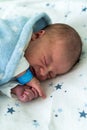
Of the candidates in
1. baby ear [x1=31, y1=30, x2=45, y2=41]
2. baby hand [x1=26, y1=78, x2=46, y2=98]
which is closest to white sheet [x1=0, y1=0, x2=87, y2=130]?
baby hand [x1=26, y1=78, x2=46, y2=98]

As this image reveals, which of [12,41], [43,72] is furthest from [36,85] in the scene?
[12,41]

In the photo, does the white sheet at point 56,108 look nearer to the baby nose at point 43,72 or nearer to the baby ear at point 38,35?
the baby nose at point 43,72

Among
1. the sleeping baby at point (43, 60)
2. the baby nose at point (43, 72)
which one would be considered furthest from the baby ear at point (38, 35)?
the baby nose at point (43, 72)

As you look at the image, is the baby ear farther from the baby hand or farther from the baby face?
the baby hand

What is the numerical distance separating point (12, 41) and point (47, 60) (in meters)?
0.13

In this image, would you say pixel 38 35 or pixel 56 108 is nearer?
pixel 56 108

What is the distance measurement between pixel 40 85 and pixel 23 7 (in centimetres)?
47

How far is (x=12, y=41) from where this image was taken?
3.55 ft

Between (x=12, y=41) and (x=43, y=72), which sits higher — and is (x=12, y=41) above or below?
above

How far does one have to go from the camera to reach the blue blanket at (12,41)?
1050mm

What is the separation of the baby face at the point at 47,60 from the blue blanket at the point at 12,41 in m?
0.05

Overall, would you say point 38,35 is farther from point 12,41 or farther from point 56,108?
point 56,108

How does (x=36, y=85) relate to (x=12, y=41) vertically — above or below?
below

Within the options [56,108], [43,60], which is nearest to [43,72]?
[43,60]
